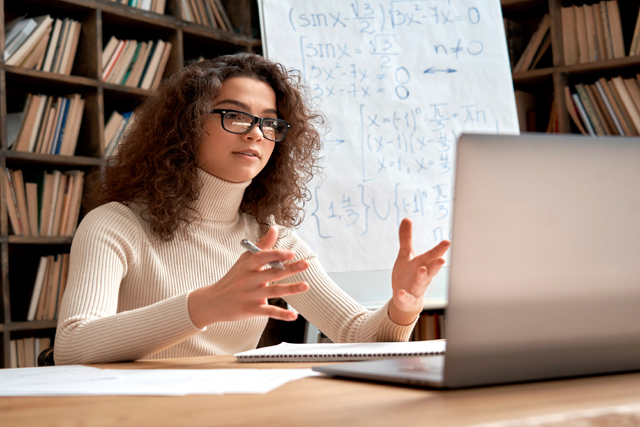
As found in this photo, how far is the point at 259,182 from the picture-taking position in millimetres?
1642

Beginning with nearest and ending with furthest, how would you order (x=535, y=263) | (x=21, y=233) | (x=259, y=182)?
(x=535, y=263) → (x=259, y=182) → (x=21, y=233)

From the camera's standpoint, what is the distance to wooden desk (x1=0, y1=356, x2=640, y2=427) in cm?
41

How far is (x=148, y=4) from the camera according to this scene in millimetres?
2512

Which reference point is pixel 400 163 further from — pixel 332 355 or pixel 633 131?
pixel 332 355

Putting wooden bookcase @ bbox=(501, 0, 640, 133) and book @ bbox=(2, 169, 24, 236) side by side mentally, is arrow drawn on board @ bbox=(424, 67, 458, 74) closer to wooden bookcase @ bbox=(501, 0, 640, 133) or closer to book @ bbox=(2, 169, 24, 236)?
wooden bookcase @ bbox=(501, 0, 640, 133)

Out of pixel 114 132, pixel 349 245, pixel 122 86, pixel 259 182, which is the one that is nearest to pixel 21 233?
pixel 114 132

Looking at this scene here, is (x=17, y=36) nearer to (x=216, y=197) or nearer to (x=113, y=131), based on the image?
(x=113, y=131)

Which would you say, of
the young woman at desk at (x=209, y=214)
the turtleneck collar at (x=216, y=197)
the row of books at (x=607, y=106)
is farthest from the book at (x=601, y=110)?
the turtleneck collar at (x=216, y=197)

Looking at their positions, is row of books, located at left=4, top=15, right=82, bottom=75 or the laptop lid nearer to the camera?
the laptop lid

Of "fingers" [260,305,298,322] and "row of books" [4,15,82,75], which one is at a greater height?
"row of books" [4,15,82,75]

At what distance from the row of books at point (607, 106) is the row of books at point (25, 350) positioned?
7.32 feet

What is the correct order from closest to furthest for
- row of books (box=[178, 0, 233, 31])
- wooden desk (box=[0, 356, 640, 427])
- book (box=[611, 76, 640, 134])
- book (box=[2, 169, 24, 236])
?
wooden desk (box=[0, 356, 640, 427]) < book (box=[2, 169, 24, 236]) < book (box=[611, 76, 640, 134]) < row of books (box=[178, 0, 233, 31])

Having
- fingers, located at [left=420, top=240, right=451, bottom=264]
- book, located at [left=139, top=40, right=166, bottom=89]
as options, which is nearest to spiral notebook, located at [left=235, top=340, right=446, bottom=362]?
fingers, located at [left=420, top=240, right=451, bottom=264]

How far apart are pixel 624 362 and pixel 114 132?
87.1 inches
